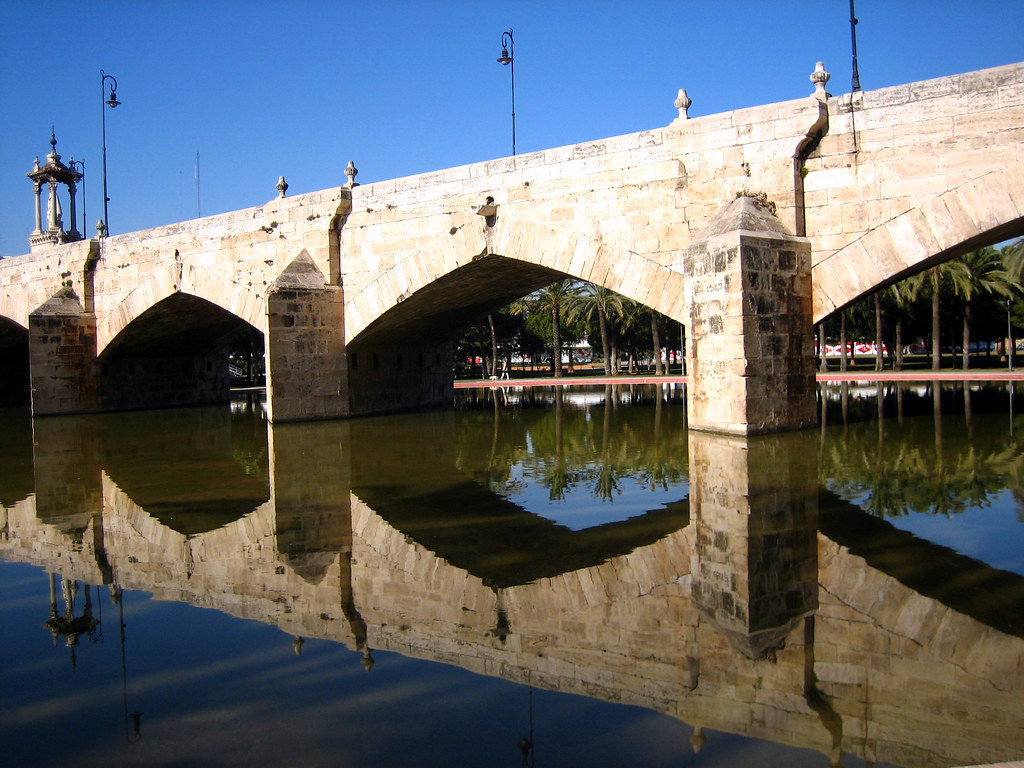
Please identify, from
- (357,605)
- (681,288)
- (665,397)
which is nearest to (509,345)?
(665,397)

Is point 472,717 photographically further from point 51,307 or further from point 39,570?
point 51,307

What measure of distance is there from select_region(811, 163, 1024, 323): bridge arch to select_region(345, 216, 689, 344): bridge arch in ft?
6.44

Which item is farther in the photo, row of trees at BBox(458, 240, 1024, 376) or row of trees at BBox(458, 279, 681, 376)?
row of trees at BBox(458, 279, 681, 376)

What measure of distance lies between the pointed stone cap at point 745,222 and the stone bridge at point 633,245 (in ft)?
0.11

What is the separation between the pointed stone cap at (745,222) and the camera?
9703mm

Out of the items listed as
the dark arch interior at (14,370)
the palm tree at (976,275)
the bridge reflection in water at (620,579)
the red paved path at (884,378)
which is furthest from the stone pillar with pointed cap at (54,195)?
the palm tree at (976,275)

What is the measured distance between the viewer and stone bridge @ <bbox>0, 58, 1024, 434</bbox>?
9.48 m

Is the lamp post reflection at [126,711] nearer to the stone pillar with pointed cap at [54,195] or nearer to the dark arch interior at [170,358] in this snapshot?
the dark arch interior at [170,358]

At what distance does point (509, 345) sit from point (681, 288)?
106 ft

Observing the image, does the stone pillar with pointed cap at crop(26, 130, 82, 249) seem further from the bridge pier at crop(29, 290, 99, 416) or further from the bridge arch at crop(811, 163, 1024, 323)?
the bridge arch at crop(811, 163, 1024, 323)

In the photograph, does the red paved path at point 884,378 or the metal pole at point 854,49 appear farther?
the red paved path at point 884,378

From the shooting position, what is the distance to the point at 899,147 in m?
9.70

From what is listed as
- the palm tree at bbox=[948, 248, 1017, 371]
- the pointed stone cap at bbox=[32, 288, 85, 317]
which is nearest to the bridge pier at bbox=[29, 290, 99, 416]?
the pointed stone cap at bbox=[32, 288, 85, 317]

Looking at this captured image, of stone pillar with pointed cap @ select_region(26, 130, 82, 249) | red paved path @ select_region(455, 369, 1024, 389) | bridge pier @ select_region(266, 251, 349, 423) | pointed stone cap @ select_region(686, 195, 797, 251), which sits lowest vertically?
red paved path @ select_region(455, 369, 1024, 389)
